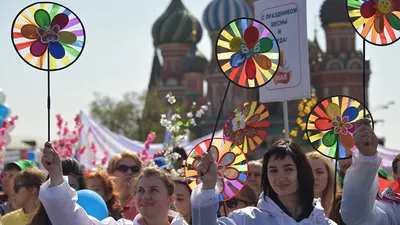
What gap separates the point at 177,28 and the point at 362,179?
45604mm

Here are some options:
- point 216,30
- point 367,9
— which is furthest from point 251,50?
point 216,30

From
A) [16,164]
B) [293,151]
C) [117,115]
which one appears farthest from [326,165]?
[117,115]

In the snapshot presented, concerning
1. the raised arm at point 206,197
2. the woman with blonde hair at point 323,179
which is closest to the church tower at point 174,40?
the woman with blonde hair at point 323,179

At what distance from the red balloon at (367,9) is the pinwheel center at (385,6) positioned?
0.04 meters

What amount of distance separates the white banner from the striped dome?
36.8 m

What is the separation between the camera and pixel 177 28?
161 ft

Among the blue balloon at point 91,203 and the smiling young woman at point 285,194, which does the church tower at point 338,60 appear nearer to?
the blue balloon at point 91,203

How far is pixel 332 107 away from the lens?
17.0 feet

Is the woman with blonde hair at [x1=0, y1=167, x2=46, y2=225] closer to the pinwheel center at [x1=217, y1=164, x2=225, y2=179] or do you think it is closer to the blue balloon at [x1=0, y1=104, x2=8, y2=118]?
the pinwheel center at [x1=217, y1=164, x2=225, y2=179]

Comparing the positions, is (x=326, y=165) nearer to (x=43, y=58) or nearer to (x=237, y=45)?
(x=237, y=45)

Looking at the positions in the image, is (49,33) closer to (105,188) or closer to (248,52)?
(248,52)

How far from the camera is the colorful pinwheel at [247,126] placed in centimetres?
653

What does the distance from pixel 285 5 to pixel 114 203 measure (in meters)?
1.92

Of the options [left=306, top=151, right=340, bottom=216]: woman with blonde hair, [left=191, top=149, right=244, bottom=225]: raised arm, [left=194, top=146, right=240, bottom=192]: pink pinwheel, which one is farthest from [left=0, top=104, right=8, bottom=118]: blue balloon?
[left=191, top=149, right=244, bottom=225]: raised arm
